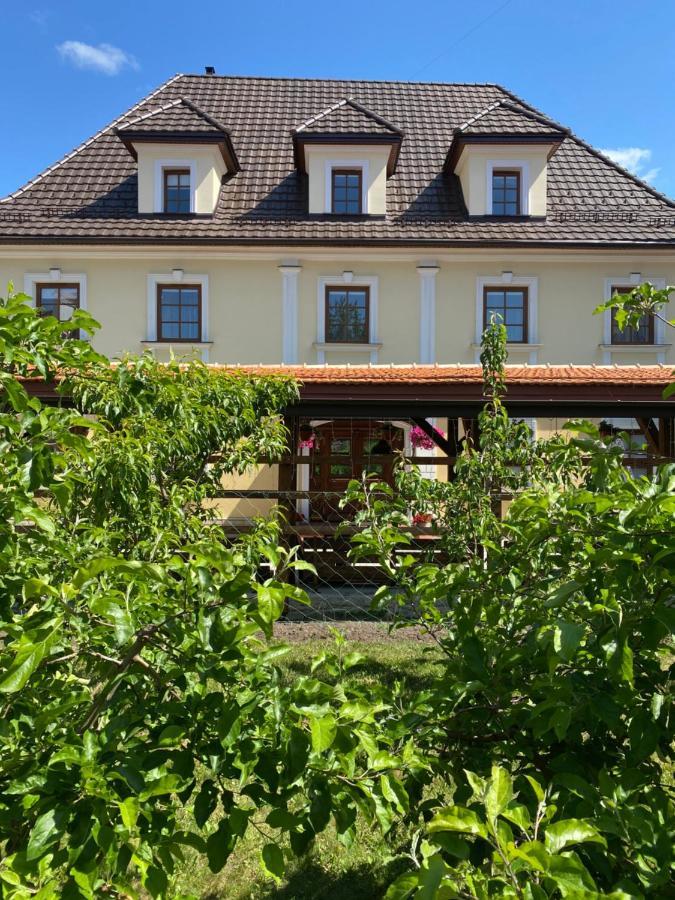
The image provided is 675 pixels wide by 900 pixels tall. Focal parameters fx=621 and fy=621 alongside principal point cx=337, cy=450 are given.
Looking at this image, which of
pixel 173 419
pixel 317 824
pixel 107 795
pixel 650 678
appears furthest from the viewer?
pixel 173 419

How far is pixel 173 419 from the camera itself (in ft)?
12.8

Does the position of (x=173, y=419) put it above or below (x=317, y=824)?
above

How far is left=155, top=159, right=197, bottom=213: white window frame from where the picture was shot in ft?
39.6

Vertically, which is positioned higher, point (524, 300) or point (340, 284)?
point (340, 284)

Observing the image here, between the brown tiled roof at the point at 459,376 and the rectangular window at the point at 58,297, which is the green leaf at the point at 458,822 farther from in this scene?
the rectangular window at the point at 58,297

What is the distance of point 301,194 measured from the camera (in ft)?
41.9

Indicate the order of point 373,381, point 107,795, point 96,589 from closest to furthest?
point 107,795
point 96,589
point 373,381

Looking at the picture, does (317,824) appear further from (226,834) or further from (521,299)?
(521,299)

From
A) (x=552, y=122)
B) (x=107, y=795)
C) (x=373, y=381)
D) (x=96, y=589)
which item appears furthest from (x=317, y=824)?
(x=552, y=122)

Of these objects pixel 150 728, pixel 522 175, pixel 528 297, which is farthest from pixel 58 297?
pixel 150 728

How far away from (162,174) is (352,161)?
374 cm

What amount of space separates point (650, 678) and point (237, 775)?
0.95 metres

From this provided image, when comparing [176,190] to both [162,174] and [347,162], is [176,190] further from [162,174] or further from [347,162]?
[347,162]

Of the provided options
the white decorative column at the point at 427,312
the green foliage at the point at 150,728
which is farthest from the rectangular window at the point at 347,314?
the green foliage at the point at 150,728
